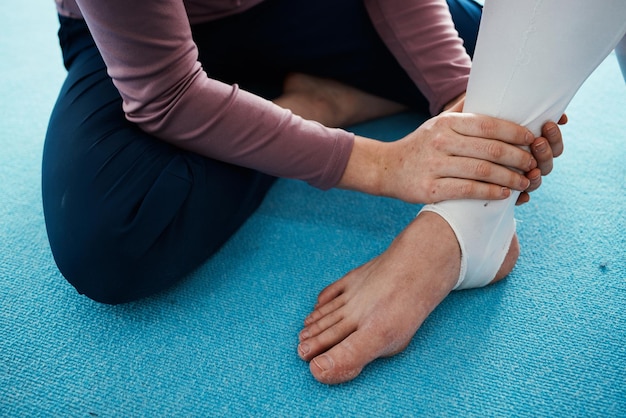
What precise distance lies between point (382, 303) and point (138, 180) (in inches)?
13.8

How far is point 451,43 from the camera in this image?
867 mm

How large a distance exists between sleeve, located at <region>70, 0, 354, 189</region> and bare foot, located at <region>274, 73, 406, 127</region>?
25cm

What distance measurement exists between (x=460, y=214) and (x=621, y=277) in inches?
10.8

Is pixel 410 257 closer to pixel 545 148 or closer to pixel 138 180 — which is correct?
pixel 545 148

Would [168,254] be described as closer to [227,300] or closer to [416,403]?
[227,300]

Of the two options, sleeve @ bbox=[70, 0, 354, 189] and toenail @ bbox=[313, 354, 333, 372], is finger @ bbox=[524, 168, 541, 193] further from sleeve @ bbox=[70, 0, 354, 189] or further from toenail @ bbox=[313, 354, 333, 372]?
toenail @ bbox=[313, 354, 333, 372]

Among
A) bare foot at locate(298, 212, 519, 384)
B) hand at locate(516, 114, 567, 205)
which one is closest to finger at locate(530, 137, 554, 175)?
hand at locate(516, 114, 567, 205)

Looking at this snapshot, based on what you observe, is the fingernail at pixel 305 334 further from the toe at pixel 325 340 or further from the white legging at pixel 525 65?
the white legging at pixel 525 65

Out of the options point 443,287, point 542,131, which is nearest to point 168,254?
point 443,287

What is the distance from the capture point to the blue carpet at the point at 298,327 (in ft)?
2.09

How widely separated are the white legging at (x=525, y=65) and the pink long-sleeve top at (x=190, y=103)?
0.17m

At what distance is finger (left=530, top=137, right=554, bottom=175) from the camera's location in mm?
659

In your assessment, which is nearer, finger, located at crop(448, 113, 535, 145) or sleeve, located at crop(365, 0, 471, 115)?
finger, located at crop(448, 113, 535, 145)

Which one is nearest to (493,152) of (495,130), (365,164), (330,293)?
(495,130)
